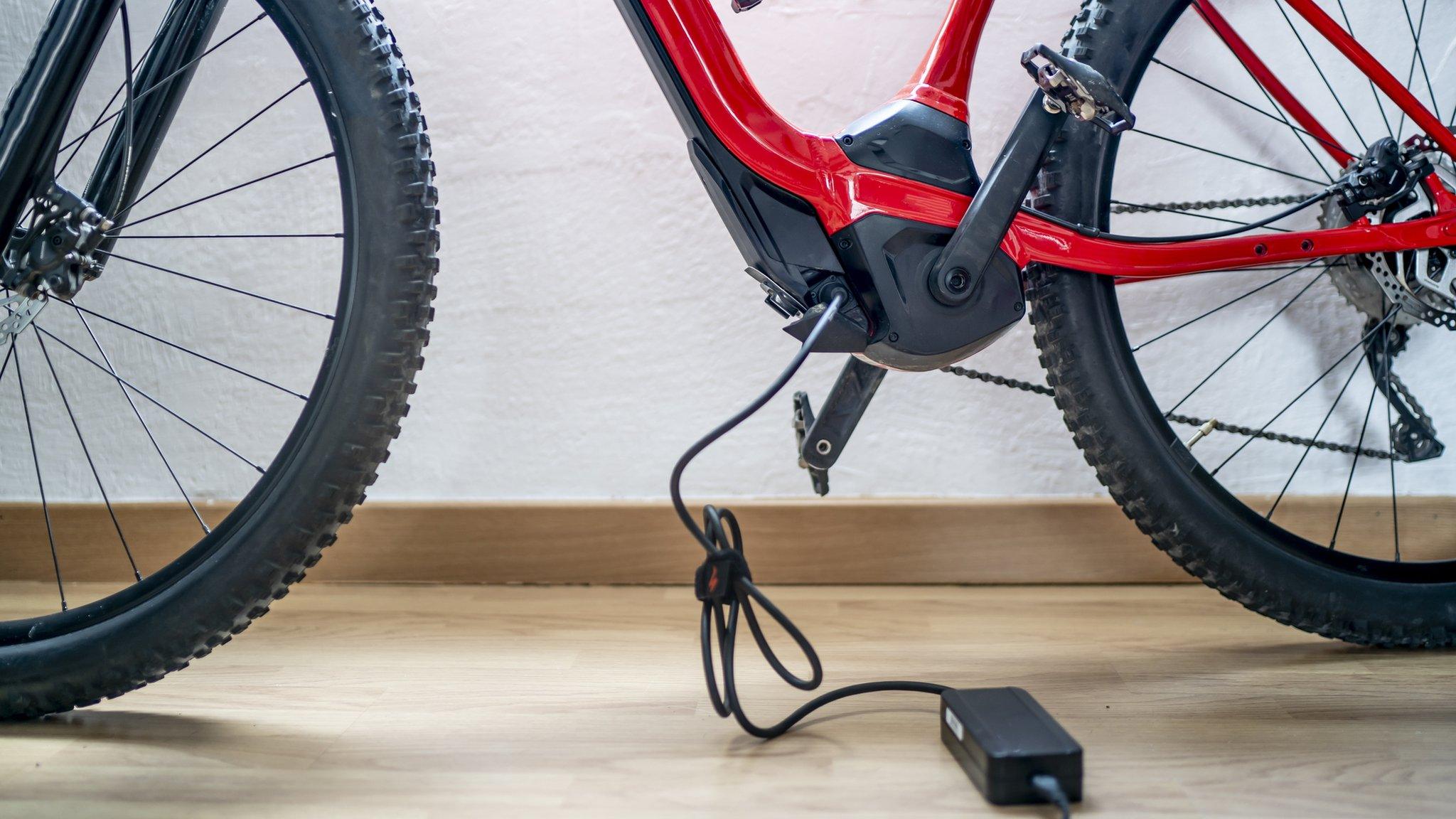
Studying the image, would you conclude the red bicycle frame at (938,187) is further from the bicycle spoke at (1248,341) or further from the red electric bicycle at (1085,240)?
the bicycle spoke at (1248,341)

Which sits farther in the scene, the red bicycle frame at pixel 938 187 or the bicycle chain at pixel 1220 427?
the bicycle chain at pixel 1220 427

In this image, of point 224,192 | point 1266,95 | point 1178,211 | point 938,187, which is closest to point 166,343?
point 224,192

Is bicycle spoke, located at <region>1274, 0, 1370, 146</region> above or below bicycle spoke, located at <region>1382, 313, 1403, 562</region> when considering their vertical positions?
above

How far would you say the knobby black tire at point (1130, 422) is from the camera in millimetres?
741

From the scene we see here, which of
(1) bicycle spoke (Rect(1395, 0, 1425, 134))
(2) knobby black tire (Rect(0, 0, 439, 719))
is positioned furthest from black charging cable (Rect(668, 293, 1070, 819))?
(1) bicycle spoke (Rect(1395, 0, 1425, 134))

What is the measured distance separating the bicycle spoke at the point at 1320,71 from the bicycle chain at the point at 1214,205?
0.25ft

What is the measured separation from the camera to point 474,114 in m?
1.01

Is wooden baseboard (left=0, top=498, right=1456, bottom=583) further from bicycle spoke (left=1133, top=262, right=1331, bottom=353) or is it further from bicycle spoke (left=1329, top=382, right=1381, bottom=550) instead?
bicycle spoke (left=1133, top=262, right=1331, bottom=353)

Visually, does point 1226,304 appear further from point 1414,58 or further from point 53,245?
point 53,245

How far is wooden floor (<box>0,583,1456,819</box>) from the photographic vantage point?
562mm

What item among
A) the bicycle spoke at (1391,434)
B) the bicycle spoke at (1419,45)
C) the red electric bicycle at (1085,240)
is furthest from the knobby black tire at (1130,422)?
the bicycle spoke at (1419,45)

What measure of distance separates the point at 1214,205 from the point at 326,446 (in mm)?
840

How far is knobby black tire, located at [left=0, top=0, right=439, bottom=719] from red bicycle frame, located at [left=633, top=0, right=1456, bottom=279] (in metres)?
0.22

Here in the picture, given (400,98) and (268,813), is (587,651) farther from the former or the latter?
(400,98)
